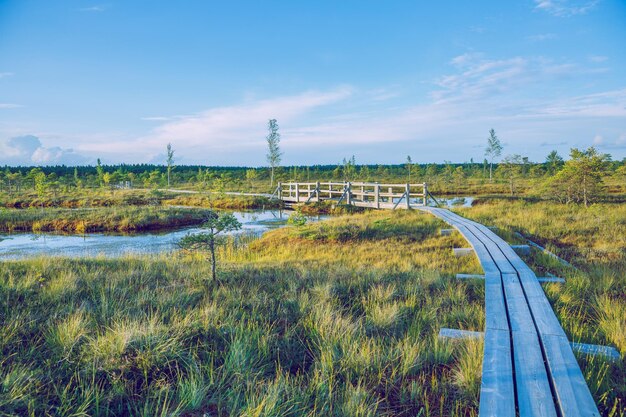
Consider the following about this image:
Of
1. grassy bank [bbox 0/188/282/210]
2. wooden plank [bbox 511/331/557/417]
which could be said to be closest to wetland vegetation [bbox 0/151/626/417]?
wooden plank [bbox 511/331/557/417]

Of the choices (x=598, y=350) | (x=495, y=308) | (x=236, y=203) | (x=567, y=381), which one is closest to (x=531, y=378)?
(x=567, y=381)

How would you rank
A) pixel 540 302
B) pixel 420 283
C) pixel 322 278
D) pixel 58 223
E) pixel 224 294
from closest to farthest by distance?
pixel 540 302 → pixel 224 294 → pixel 420 283 → pixel 322 278 → pixel 58 223

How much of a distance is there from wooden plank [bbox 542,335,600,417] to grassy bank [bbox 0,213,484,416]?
55 cm

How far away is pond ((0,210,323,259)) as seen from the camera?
41.4ft

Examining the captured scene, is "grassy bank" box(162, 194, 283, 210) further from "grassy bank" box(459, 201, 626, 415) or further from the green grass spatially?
the green grass

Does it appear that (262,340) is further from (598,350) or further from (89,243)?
(89,243)

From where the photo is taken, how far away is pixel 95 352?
10.1 ft

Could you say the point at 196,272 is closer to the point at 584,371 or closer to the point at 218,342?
the point at 218,342

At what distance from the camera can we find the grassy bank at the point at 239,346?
2.64 metres

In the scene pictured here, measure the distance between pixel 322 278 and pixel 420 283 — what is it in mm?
1575

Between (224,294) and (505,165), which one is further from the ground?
(505,165)

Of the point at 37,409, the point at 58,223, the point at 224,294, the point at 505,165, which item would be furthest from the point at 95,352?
the point at 505,165

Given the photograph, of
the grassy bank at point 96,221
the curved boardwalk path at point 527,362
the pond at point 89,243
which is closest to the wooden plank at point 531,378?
the curved boardwalk path at point 527,362

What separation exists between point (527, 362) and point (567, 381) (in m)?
0.32
